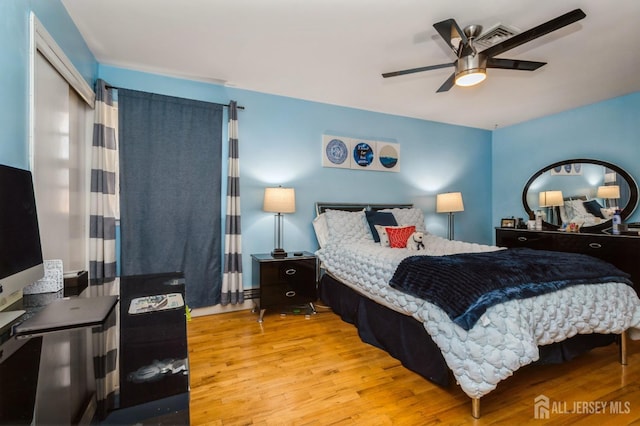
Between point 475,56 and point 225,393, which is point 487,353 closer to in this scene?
point 225,393

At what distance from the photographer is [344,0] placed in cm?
195

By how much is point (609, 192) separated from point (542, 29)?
10.0 feet

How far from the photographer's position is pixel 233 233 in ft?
10.4

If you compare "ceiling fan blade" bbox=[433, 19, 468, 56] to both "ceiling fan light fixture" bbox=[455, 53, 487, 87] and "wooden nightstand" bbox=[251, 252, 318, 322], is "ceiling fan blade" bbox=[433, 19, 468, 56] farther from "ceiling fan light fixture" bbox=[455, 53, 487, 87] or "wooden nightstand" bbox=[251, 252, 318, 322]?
"wooden nightstand" bbox=[251, 252, 318, 322]

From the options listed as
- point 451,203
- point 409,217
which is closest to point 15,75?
point 409,217

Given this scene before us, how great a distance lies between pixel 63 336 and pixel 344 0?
2276 millimetres

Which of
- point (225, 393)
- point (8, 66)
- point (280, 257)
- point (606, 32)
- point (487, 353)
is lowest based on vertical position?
point (225, 393)

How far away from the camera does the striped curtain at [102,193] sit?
265cm

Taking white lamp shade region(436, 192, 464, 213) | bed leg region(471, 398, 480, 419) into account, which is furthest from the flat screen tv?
white lamp shade region(436, 192, 464, 213)

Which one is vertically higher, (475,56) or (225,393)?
(475,56)

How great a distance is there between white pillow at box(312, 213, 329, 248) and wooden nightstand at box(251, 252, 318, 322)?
0.28 m

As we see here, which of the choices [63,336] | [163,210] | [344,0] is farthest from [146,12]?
[63,336]

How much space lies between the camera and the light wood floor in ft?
5.32

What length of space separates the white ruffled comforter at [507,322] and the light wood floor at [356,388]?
307mm
